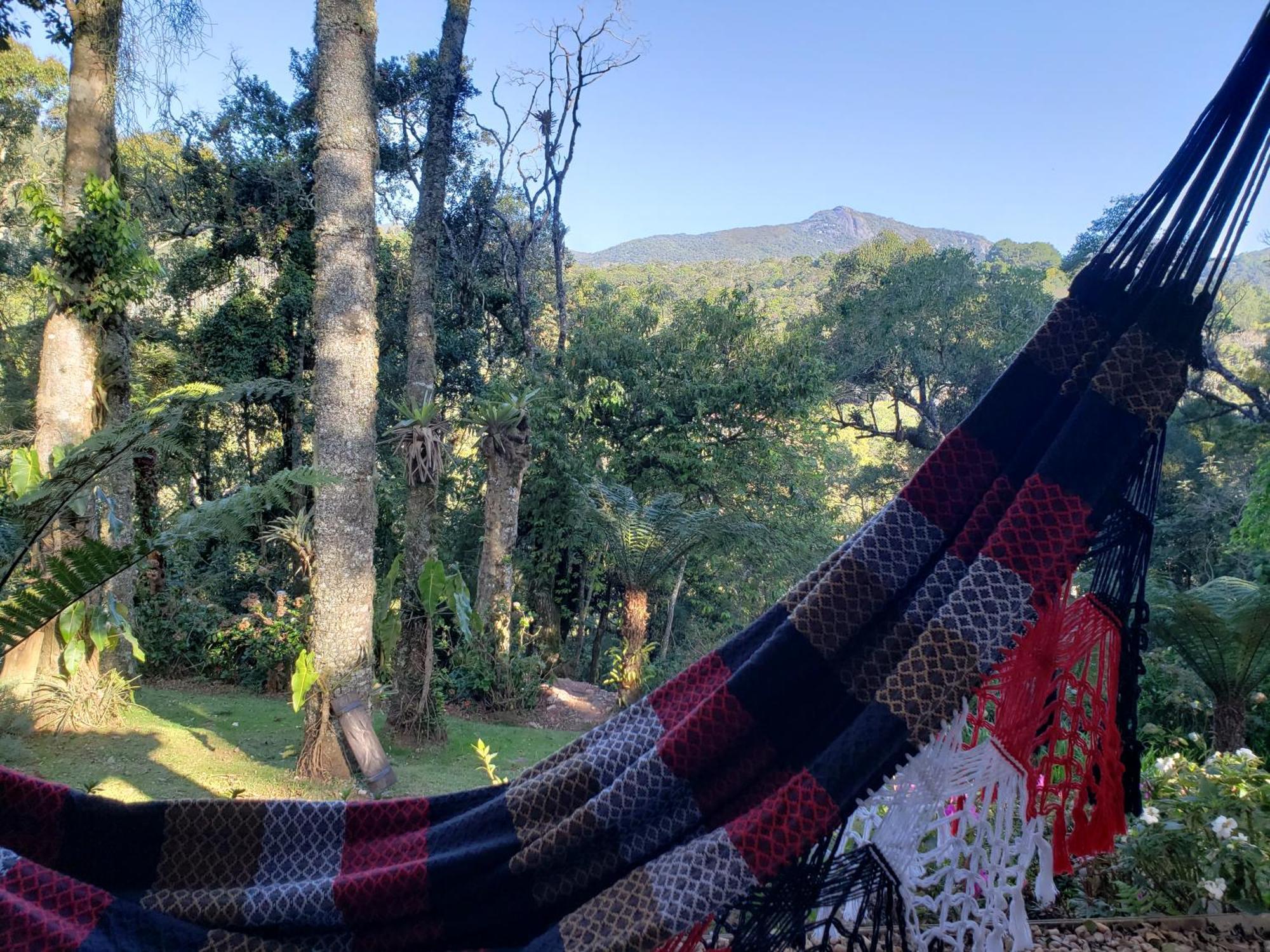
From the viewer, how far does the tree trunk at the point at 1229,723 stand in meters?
4.04

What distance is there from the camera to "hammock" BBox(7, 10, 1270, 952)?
95cm

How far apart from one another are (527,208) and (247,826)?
9.73 metres

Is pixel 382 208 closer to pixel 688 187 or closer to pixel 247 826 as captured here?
pixel 688 187

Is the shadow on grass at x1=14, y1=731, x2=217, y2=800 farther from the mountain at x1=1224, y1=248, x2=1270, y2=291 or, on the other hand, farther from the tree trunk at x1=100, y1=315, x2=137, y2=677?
the mountain at x1=1224, y1=248, x2=1270, y2=291

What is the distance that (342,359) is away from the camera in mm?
3885

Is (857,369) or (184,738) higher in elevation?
(857,369)

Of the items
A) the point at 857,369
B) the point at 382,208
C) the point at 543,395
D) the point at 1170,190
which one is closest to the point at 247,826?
the point at 1170,190

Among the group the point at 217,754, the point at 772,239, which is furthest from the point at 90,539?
the point at 772,239

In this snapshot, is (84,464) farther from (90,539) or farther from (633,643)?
(633,643)

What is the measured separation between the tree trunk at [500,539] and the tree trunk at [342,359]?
100 inches

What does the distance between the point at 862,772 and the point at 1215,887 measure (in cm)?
96

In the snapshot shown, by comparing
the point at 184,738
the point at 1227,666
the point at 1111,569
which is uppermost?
the point at 1111,569

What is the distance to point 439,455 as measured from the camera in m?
5.29

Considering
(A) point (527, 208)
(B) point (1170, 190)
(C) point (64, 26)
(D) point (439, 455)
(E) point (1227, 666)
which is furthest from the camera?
(A) point (527, 208)
